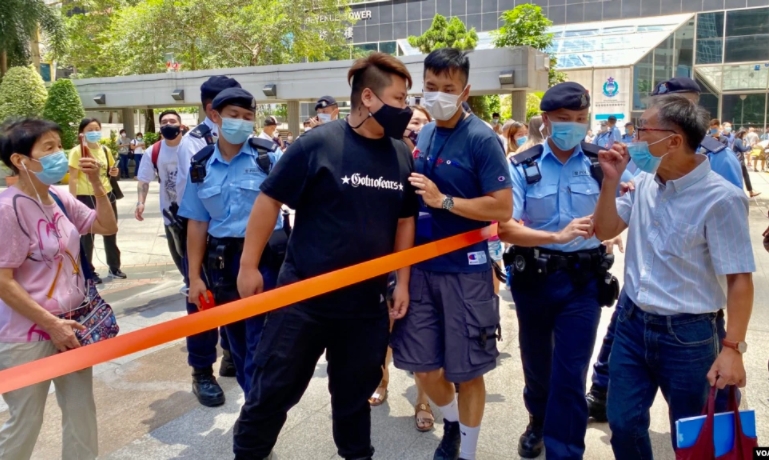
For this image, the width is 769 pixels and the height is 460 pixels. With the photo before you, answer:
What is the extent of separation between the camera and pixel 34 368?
7.63ft

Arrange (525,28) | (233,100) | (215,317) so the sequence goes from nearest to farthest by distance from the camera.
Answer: (215,317), (233,100), (525,28)

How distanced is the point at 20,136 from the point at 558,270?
8.76 ft

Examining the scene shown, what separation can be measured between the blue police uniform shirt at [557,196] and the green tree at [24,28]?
2453cm

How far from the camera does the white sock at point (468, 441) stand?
3.19m

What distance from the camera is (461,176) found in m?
3.06

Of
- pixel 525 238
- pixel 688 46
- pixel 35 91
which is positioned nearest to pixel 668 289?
pixel 525 238

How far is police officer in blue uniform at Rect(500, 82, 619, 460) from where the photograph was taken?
10.3 ft

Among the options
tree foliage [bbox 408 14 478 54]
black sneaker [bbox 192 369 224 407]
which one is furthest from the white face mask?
tree foliage [bbox 408 14 478 54]

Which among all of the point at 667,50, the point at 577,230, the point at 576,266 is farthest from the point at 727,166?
the point at 667,50

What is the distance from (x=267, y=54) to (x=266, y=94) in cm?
681

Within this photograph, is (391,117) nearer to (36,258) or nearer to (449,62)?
(449,62)

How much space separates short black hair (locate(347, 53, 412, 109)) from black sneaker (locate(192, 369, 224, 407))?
7.86 feet

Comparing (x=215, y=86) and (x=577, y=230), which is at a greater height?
(x=215, y=86)

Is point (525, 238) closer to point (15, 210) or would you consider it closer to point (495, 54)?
point (15, 210)
